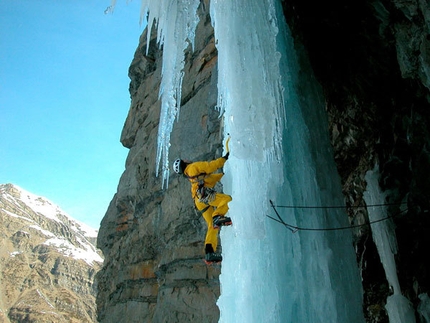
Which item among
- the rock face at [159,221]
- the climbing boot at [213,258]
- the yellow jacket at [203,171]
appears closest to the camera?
the climbing boot at [213,258]

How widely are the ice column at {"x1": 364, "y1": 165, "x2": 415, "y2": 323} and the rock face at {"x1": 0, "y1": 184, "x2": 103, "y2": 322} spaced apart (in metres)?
66.7

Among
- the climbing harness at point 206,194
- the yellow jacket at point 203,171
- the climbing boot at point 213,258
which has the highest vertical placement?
the yellow jacket at point 203,171

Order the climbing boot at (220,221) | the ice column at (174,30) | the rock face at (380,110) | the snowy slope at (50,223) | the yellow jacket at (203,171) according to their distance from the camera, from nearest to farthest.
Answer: the rock face at (380,110) < the climbing boot at (220,221) < the yellow jacket at (203,171) < the ice column at (174,30) < the snowy slope at (50,223)

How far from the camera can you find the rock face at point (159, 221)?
655 centimetres

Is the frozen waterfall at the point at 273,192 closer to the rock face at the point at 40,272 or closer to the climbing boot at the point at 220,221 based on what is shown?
the climbing boot at the point at 220,221

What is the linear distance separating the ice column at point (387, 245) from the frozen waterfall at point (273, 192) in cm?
51

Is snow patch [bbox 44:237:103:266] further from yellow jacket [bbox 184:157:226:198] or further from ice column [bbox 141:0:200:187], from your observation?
yellow jacket [bbox 184:157:226:198]

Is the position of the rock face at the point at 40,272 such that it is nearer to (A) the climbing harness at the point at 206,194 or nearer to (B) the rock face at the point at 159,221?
(B) the rock face at the point at 159,221

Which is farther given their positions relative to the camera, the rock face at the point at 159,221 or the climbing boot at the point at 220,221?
the rock face at the point at 159,221

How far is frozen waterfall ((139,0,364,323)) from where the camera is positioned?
342 centimetres

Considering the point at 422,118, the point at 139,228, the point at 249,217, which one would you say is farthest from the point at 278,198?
the point at 139,228

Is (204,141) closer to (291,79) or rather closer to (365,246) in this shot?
(291,79)

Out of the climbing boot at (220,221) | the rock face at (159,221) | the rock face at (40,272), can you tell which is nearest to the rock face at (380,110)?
the climbing boot at (220,221)

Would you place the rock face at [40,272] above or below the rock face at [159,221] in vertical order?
above
